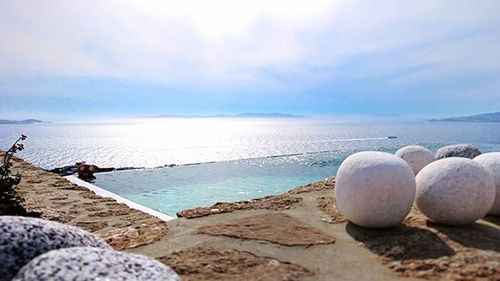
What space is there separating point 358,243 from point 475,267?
1.08 meters

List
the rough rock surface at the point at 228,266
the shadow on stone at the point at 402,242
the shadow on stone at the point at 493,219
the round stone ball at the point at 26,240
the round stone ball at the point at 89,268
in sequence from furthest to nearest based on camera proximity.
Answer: the shadow on stone at the point at 493,219, the shadow on stone at the point at 402,242, the rough rock surface at the point at 228,266, the round stone ball at the point at 26,240, the round stone ball at the point at 89,268

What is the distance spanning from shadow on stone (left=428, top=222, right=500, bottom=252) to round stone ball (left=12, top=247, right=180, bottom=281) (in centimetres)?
288

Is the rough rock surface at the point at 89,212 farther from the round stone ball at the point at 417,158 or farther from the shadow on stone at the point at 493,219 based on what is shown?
the round stone ball at the point at 417,158

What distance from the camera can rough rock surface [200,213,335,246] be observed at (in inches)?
152

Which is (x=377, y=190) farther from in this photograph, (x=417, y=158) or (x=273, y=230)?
(x=417, y=158)

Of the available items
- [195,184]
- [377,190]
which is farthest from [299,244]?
[195,184]

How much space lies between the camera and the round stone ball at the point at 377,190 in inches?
152

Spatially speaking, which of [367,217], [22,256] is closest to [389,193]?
[367,217]

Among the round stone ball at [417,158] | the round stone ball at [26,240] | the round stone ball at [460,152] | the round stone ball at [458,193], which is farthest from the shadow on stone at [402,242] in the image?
the round stone ball at [460,152]

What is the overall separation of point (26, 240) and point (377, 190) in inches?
125

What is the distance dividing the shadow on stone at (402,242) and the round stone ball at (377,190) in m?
0.10

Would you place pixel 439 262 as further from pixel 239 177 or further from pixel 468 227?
pixel 239 177

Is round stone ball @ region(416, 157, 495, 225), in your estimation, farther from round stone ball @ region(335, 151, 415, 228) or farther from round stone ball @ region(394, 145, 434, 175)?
round stone ball @ region(394, 145, 434, 175)

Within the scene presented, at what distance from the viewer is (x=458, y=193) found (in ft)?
12.9
